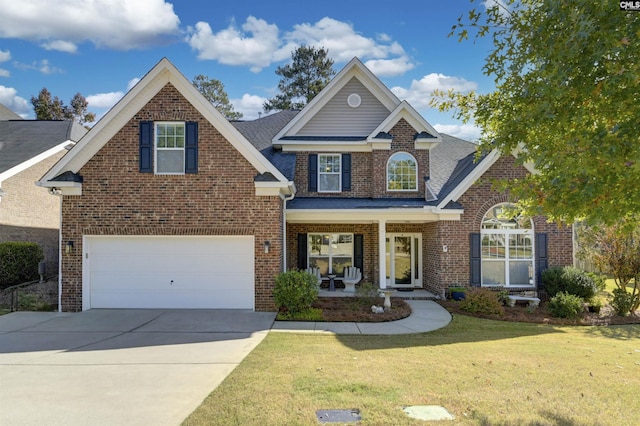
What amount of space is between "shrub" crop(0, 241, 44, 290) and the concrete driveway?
11.6 feet

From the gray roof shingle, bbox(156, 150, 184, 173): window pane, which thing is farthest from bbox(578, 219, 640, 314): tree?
the gray roof shingle

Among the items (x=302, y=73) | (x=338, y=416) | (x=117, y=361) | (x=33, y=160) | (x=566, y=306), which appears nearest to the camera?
(x=338, y=416)

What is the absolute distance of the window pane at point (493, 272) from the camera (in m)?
13.8

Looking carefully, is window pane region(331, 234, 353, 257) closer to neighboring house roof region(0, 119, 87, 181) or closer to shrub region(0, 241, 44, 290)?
shrub region(0, 241, 44, 290)

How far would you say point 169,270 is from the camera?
38.4ft

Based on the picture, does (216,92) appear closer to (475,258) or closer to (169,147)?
(169,147)

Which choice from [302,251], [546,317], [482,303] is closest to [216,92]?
[302,251]

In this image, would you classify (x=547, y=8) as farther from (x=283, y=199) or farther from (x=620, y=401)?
(x=283, y=199)

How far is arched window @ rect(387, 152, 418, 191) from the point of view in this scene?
15.6m

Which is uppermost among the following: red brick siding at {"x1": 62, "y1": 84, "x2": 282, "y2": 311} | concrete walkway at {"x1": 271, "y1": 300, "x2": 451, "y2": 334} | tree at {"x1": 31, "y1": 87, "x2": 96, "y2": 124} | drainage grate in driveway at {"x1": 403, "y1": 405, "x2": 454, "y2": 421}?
tree at {"x1": 31, "y1": 87, "x2": 96, "y2": 124}

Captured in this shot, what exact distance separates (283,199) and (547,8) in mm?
9019

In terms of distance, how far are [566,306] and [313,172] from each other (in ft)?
31.3

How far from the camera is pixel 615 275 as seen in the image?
12.6m

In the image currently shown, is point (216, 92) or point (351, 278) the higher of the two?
point (216, 92)
